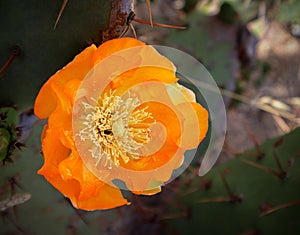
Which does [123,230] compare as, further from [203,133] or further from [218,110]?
[203,133]

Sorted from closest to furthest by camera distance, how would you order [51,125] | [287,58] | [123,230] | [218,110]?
[51,125] < [123,230] < [218,110] < [287,58]

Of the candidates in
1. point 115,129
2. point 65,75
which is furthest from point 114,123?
point 65,75

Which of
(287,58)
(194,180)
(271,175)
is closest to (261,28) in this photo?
(287,58)

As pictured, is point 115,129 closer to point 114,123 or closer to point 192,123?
point 114,123

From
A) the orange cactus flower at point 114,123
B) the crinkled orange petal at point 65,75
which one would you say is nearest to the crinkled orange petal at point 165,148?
the orange cactus flower at point 114,123

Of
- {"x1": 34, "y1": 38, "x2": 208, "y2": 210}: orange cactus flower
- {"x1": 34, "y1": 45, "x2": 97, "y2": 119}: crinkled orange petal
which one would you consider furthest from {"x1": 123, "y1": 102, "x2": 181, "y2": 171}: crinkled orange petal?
{"x1": 34, "y1": 45, "x2": 97, "y2": 119}: crinkled orange petal

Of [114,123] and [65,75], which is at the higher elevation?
[65,75]
